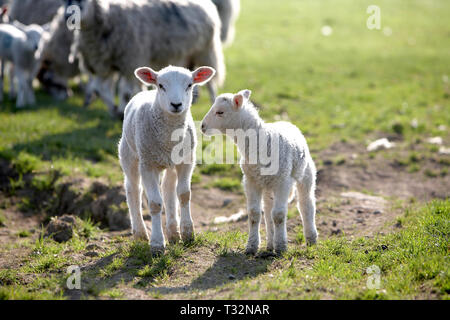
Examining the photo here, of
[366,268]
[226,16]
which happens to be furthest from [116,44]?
[366,268]

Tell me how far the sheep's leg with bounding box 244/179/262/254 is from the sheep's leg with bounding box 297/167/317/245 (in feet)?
2.05

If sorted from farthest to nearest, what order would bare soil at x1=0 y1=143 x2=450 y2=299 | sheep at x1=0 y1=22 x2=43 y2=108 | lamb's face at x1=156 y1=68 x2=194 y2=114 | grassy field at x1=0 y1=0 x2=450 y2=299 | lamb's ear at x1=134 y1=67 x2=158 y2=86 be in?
sheep at x1=0 y1=22 x2=43 y2=108 → lamb's ear at x1=134 y1=67 x2=158 y2=86 → lamb's face at x1=156 y1=68 x2=194 y2=114 → bare soil at x1=0 y1=143 x2=450 y2=299 → grassy field at x1=0 y1=0 x2=450 y2=299

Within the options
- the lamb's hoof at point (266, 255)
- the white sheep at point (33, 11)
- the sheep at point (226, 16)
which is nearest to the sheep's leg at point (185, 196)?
the lamb's hoof at point (266, 255)

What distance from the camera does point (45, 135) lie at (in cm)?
1049

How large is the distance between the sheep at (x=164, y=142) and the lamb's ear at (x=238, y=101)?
518mm

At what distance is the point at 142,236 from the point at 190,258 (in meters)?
1.02

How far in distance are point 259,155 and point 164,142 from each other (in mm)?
1060

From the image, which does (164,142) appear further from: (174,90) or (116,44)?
(116,44)

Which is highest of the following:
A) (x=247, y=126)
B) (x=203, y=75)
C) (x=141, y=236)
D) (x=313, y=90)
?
(x=203, y=75)

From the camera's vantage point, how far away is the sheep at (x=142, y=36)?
36.6ft

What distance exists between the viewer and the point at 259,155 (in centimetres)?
593

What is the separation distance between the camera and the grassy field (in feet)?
17.2

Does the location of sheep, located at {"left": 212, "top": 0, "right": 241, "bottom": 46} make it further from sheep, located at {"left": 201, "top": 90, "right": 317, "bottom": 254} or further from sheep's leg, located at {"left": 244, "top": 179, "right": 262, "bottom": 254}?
sheep's leg, located at {"left": 244, "top": 179, "right": 262, "bottom": 254}

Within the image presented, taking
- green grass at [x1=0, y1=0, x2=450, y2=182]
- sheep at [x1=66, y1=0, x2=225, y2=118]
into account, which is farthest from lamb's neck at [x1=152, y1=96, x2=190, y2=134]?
sheep at [x1=66, y1=0, x2=225, y2=118]
